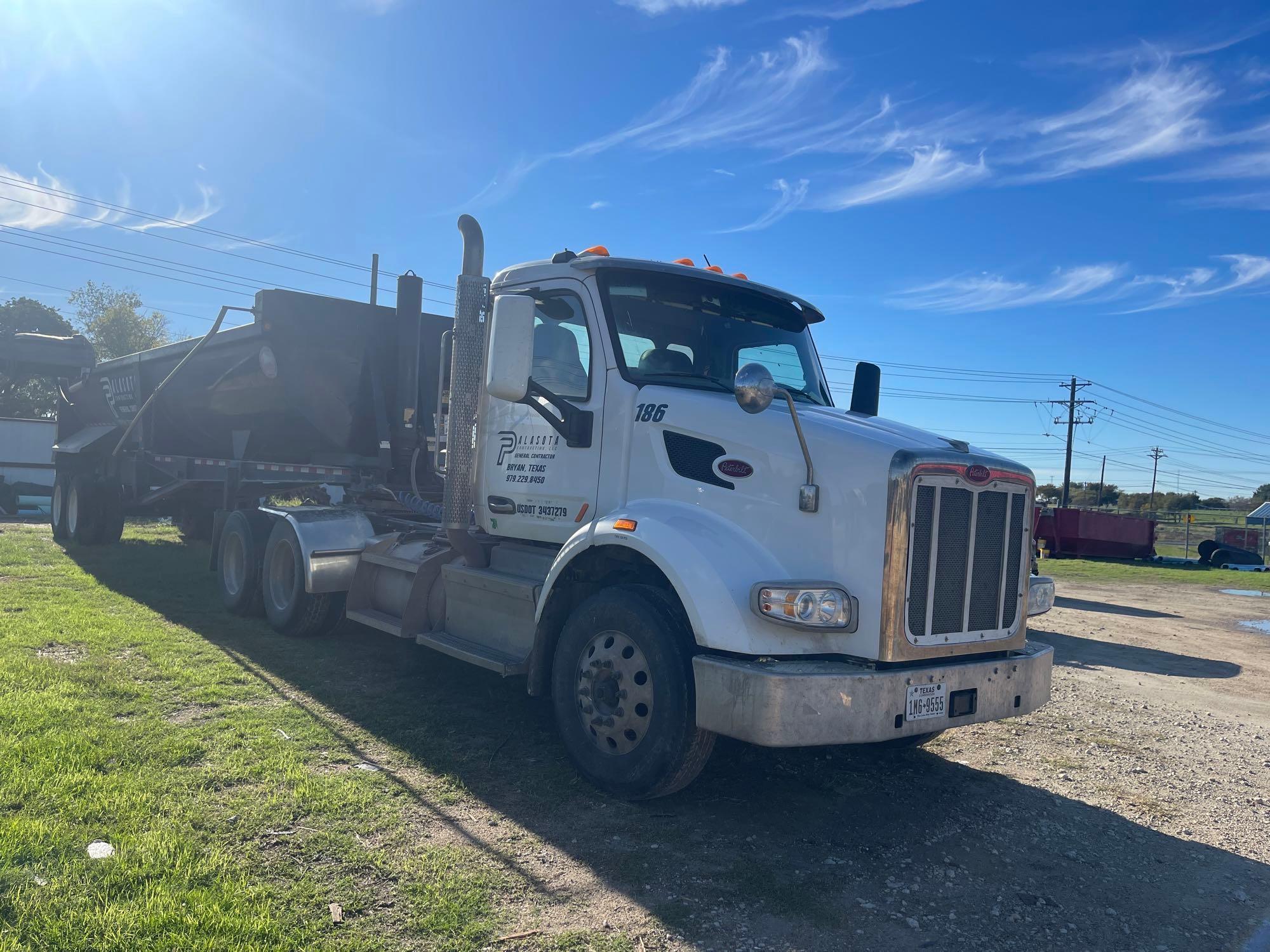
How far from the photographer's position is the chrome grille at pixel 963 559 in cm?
411

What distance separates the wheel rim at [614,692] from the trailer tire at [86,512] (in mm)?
11846

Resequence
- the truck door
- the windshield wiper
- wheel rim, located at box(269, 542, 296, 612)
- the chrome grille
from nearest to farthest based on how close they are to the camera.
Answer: the chrome grille < the windshield wiper < the truck door < wheel rim, located at box(269, 542, 296, 612)

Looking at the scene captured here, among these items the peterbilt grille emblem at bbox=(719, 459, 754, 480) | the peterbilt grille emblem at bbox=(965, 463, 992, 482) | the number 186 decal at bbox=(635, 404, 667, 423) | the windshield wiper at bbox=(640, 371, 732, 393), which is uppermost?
the windshield wiper at bbox=(640, 371, 732, 393)

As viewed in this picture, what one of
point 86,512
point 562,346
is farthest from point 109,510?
point 562,346

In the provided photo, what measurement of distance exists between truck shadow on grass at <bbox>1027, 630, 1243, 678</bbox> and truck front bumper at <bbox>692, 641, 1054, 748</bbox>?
5.56 m

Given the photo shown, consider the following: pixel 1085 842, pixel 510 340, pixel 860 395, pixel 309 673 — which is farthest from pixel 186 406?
pixel 1085 842

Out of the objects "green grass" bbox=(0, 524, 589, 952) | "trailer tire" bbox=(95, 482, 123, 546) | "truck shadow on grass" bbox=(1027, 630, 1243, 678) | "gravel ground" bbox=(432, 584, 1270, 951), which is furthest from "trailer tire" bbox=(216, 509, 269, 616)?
"truck shadow on grass" bbox=(1027, 630, 1243, 678)

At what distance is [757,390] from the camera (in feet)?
13.4

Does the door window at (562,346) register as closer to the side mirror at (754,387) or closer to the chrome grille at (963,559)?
the side mirror at (754,387)

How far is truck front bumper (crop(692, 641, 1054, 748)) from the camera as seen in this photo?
3.78 metres

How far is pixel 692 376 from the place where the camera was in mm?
5137

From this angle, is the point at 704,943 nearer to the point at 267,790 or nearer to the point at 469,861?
the point at 469,861

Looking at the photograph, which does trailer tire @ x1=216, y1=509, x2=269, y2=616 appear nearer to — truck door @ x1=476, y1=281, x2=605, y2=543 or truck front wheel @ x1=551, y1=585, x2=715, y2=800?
truck door @ x1=476, y1=281, x2=605, y2=543

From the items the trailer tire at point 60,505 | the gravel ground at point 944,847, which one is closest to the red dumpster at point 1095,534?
the gravel ground at point 944,847
